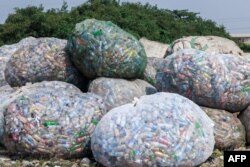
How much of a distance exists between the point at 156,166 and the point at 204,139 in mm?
579

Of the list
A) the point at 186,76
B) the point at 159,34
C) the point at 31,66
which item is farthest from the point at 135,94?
the point at 159,34

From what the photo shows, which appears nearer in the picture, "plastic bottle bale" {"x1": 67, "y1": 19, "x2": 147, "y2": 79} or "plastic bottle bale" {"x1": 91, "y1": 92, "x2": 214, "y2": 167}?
"plastic bottle bale" {"x1": 91, "y1": 92, "x2": 214, "y2": 167}

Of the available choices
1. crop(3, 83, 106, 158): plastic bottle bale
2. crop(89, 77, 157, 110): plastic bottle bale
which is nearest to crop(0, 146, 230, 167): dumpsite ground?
crop(3, 83, 106, 158): plastic bottle bale

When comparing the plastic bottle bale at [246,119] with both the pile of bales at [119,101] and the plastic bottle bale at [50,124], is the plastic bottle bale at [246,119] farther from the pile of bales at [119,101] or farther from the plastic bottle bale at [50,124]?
the plastic bottle bale at [50,124]

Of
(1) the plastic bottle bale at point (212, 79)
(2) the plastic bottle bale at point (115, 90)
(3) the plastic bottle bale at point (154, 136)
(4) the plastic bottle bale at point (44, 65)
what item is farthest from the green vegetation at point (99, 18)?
(3) the plastic bottle bale at point (154, 136)

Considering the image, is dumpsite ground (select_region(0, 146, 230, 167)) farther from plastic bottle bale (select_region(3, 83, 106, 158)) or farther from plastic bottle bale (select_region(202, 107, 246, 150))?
plastic bottle bale (select_region(202, 107, 246, 150))

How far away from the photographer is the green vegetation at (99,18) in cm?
1566

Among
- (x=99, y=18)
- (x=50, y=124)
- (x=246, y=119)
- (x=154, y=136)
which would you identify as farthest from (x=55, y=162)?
(x=99, y=18)

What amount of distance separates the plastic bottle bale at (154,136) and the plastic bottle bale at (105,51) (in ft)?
3.99

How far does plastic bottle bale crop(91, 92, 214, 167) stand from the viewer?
523cm

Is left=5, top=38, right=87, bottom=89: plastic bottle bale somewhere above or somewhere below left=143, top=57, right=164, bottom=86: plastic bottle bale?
above

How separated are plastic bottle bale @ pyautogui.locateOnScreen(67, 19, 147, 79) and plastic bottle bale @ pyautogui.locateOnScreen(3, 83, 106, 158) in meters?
0.89

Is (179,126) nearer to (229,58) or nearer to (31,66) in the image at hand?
(229,58)

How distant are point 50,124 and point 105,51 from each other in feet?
4.48
